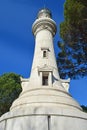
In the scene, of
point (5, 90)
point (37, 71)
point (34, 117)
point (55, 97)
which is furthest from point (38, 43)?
point (5, 90)

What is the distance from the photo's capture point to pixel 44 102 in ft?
32.6

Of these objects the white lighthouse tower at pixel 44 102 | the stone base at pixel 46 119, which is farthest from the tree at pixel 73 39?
the stone base at pixel 46 119

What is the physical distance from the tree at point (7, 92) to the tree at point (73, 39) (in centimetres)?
466

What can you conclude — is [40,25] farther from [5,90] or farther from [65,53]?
[5,90]

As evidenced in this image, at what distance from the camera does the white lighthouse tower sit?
29.9 ft

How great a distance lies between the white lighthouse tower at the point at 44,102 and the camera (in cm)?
912

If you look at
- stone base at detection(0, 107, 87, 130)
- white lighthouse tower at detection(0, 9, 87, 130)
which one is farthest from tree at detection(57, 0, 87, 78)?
stone base at detection(0, 107, 87, 130)

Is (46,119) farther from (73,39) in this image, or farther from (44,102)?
(73,39)

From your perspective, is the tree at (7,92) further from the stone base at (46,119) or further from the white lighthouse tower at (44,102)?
the stone base at (46,119)

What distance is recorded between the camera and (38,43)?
1284 cm

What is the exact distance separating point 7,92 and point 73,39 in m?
6.79

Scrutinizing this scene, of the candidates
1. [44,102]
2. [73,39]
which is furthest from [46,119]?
[73,39]

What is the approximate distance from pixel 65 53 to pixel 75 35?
4.94 feet

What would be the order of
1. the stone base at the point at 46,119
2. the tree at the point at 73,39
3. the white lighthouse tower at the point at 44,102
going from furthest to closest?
the tree at the point at 73,39
the white lighthouse tower at the point at 44,102
the stone base at the point at 46,119
